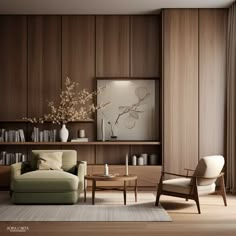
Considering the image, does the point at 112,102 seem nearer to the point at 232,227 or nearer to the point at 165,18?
the point at 165,18

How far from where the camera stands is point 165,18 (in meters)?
8.32

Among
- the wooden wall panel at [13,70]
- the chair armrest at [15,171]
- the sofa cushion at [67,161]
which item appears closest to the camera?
the chair armrest at [15,171]

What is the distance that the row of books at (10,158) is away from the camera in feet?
28.0

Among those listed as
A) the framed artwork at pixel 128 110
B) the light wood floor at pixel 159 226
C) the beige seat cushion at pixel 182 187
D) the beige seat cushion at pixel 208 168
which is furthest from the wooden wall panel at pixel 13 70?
the beige seat cushion at pixel 208 168

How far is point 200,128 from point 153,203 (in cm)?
198

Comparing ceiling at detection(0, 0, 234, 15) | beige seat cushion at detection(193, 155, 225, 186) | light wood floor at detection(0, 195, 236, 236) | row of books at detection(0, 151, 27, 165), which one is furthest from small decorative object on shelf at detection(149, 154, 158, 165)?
ceiling at detection(0, 0, 234, 15)

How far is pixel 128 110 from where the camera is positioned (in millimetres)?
8734

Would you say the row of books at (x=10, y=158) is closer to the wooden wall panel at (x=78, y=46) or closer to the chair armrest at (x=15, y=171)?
the chair armrest at (x=15, y=171)

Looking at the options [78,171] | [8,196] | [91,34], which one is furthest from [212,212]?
[91,34]

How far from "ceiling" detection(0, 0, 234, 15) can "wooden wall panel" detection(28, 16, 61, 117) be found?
0.84 feet

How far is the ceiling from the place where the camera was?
7.85m

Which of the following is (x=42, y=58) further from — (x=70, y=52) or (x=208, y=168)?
(x=208, y=168)

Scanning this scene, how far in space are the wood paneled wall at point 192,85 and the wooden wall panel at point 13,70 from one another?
104 inches

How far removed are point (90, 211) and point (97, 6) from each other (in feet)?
12.1
